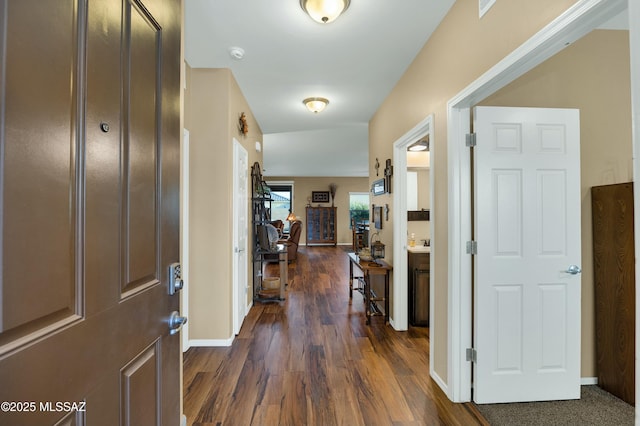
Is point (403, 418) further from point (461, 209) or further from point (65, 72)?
point (65, 72)

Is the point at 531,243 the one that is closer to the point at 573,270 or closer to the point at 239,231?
the point at 573,270

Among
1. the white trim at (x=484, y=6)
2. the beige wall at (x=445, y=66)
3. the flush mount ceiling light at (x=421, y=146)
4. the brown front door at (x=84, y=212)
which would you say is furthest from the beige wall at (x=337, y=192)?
the brown front door at (x=84, y=212)

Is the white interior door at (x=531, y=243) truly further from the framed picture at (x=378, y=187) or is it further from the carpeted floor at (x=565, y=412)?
the framed picture at (x=378, y=187)

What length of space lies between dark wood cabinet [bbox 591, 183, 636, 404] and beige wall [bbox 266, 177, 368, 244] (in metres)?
9.06

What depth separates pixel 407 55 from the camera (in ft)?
8.47

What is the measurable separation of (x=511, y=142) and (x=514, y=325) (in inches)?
47.8

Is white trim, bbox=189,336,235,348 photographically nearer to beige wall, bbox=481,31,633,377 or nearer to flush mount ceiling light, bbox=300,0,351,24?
flush mount ceiling light, bbox=300,0,351,24

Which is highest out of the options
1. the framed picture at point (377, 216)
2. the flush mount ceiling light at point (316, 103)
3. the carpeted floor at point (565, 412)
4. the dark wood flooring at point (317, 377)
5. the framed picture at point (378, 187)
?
the flush mount ceiling light at point (316, 103)

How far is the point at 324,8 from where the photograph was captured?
6.01 ft

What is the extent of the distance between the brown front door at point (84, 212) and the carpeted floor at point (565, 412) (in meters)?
1.95

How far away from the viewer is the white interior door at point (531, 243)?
1929 mm

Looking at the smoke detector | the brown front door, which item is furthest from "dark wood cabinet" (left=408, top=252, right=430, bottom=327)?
the brown front door

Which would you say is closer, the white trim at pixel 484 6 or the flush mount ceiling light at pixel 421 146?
the white trim at pixel 484 6

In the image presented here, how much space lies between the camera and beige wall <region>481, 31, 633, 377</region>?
2.12 meters
